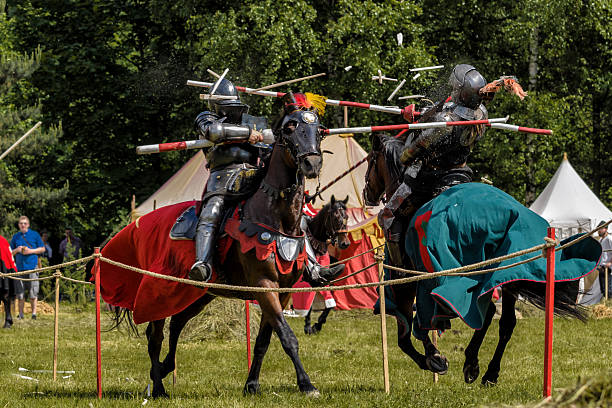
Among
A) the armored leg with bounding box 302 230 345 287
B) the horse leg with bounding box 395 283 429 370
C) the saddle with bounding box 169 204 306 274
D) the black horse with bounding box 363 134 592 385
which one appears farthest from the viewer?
the horse leg with bounding box 395 283 429 370

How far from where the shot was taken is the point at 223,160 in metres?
7.49

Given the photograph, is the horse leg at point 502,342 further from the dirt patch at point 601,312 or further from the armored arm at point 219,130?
the dirt patch at point 601,312

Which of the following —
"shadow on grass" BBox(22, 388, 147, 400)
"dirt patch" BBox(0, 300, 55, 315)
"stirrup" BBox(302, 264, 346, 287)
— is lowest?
"dirt patch" BBox(0, 300, 55, 315)

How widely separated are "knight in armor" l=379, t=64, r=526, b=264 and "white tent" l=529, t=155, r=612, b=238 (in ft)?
38.0

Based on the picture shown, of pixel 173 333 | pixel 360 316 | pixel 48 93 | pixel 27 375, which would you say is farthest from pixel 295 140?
pixel 48 93

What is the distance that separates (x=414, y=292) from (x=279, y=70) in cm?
1306

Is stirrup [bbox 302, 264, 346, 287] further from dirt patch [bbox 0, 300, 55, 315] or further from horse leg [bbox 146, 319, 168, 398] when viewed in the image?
dirt patch [bbox 0, 300, 55, 315]

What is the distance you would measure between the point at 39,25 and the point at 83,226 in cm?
567

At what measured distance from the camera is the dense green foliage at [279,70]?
21.1m

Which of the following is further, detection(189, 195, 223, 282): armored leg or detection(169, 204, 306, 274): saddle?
detection(189, 195, 223, 282): armored leg

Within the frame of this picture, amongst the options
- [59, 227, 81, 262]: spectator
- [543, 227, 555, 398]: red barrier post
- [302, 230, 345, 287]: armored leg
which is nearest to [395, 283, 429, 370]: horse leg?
[302, 230, 345, 287]: armored leg

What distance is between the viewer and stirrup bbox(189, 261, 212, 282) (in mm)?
7008

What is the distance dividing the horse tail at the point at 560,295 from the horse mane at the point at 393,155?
1.80 m

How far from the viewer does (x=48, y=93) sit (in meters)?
24.2
